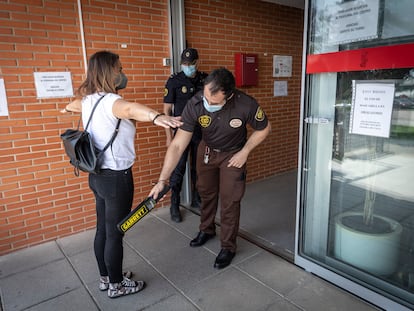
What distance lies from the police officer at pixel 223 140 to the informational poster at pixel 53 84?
139 cm

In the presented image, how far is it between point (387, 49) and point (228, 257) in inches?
77.8

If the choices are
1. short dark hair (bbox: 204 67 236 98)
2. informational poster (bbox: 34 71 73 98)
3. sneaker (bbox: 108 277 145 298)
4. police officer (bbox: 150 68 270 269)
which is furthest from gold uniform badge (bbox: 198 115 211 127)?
informational poster (bbox: 34 71 73 98)

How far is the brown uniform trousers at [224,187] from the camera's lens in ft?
8.65

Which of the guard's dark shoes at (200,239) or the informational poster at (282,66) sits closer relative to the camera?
the guard's dark shoes at (200,239)

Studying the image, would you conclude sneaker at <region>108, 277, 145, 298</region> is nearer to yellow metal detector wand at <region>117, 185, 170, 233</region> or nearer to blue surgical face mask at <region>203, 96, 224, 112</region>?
yellow metal detector wand at <region>117, 185, 170, 233</region>

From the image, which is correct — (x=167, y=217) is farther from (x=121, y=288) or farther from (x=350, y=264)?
(x=350, y=264)

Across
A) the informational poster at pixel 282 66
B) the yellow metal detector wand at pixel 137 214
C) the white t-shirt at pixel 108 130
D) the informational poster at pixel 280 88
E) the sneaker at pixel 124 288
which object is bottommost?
the sneaker at pixel 124 288

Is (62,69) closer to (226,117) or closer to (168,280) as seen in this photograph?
(226,117)

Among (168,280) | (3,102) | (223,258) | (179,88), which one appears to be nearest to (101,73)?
(3,102)

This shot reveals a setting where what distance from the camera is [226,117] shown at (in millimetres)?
2449

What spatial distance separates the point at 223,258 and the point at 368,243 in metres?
1.15

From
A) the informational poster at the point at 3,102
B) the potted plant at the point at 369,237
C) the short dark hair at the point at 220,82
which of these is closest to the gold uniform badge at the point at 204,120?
the short dark hair at the point at 220,82

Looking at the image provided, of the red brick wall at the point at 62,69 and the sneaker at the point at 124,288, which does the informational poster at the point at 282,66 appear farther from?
the sneaker at the point at 124,288

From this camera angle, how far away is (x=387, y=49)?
1.93m
